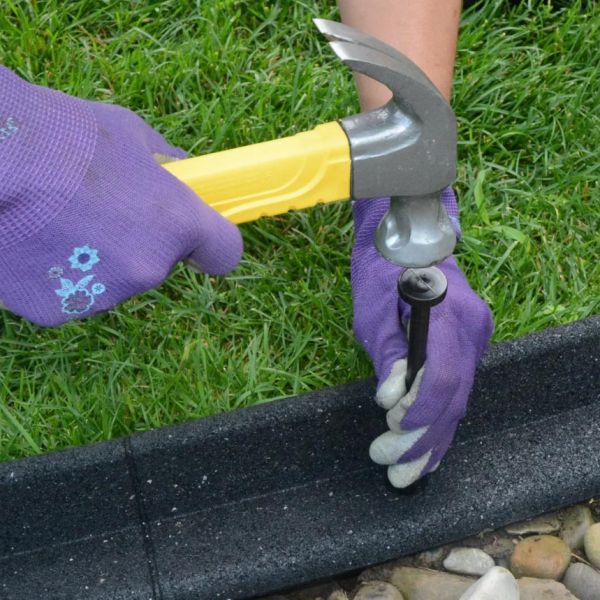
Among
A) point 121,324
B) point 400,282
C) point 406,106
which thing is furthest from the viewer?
point 121,324

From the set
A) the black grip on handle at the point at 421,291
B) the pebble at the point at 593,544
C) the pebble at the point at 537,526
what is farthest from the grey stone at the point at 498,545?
the black grip on handle at the point at 421,291

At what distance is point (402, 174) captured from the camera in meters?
1.27

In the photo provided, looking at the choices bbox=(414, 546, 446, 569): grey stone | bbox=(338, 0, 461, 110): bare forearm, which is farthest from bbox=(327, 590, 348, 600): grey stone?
bbox=(338, 0, 461, 110): bare forearm

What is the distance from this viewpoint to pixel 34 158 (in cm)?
123

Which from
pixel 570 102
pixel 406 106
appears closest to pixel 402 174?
pixel 406 106

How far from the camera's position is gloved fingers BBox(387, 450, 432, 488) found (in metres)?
1.70

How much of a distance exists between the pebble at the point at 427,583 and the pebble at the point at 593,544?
23 centimetres

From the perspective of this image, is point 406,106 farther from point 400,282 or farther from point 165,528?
point 165,528

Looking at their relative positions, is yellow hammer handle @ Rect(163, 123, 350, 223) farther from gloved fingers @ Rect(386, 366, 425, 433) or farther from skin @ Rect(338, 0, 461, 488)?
skin @ Rect(338, 0, 461, 488)

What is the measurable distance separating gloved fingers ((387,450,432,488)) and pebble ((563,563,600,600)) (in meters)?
0.35

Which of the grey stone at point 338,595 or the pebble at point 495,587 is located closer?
the pebble at point 495,587

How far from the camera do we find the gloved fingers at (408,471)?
1.70 meters

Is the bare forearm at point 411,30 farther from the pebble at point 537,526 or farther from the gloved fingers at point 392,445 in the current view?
the pebble at point 537,526

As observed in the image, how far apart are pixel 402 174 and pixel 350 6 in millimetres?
853
